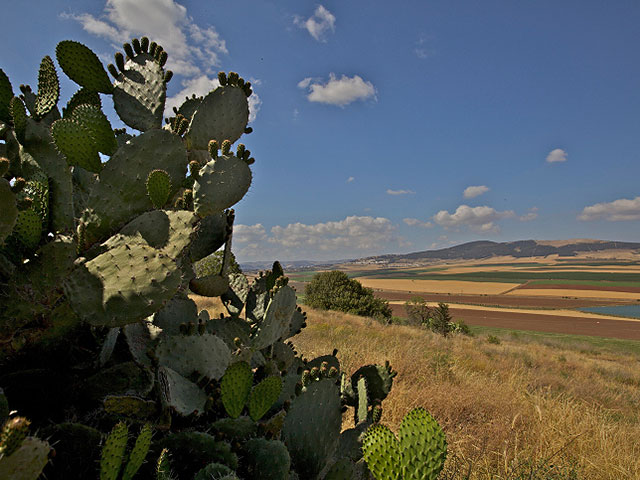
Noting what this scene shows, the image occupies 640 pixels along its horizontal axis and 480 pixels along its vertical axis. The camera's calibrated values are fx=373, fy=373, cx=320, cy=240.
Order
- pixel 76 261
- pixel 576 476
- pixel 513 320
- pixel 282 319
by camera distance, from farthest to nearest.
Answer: pixel 513 320, pixel 576 476, pixel 282 319, pixel 76 261

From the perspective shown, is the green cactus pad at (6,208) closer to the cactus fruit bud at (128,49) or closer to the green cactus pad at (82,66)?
the green cactus pad at (82,66)

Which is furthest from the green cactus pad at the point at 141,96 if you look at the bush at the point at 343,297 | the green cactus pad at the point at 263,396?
the bush at the point at 343,297

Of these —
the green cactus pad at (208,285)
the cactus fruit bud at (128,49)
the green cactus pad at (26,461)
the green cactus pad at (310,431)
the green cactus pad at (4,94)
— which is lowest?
the green cactus pad at (310,431)

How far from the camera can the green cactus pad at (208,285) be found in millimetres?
1449

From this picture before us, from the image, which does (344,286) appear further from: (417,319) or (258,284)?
(258,284)

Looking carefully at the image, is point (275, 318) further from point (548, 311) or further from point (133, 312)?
point (548, 311)

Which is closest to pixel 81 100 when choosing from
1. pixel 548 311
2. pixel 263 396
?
pixel 263 396

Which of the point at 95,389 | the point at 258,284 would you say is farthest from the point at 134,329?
the point at 258,284

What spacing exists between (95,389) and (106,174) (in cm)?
65

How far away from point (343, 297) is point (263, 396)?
69.6 feet

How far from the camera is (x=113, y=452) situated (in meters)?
0.71

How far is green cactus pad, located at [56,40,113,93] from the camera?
141cm

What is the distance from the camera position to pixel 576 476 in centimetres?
297

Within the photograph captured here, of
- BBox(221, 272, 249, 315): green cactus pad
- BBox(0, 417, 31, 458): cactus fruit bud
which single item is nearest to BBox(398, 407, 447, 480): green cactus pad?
BBox(0, 417, 31, 458): cactus fruit bud
